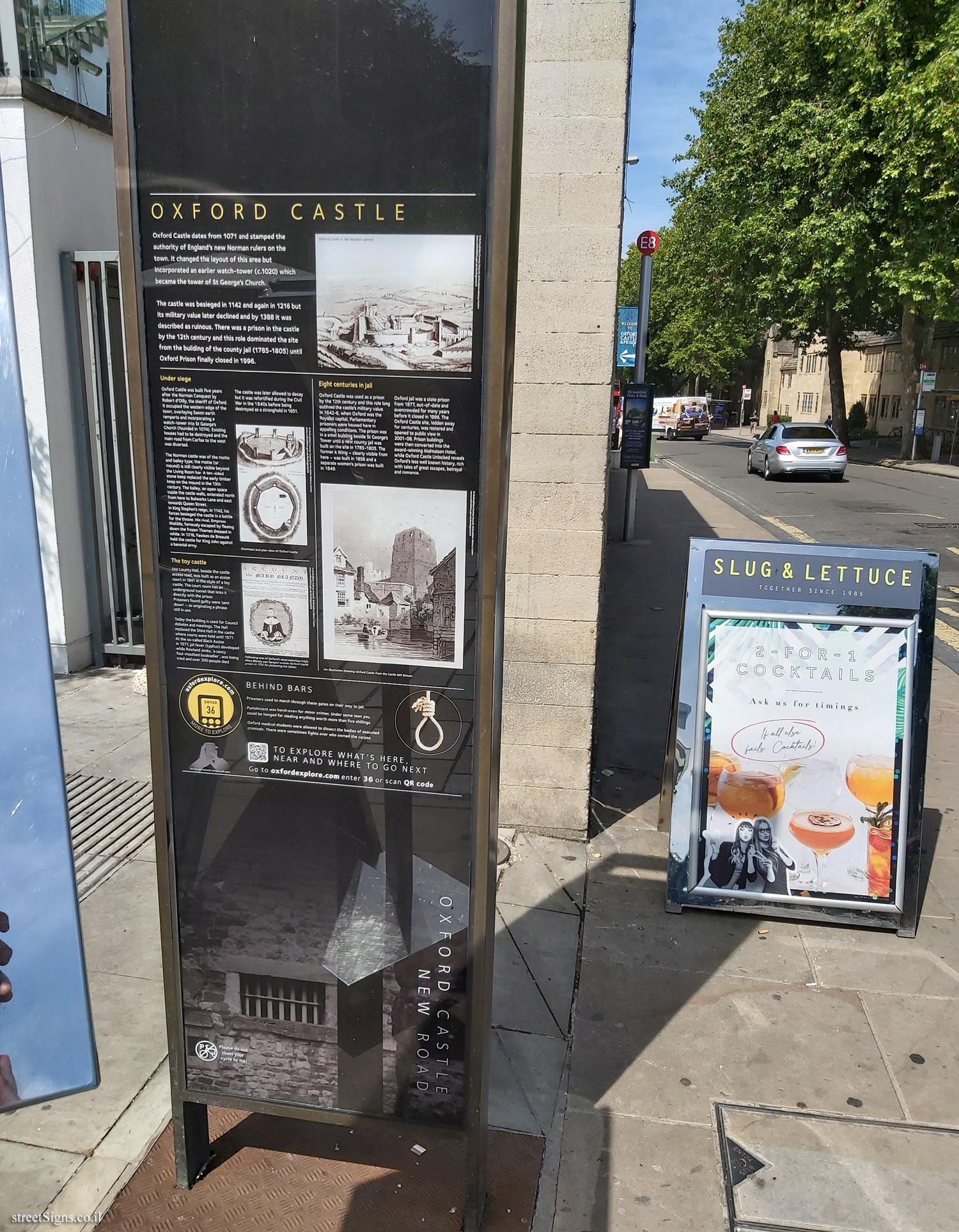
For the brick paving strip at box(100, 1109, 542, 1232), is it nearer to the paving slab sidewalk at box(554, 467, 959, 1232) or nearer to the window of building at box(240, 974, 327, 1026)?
the paving slab sidewalk at box(554, 467, 959, 1232)

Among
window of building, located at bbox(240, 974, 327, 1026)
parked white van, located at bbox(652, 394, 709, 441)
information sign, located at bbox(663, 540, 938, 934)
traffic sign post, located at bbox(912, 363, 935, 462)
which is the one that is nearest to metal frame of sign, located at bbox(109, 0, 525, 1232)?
window of building, located at bbox(240, 974, 327, 1026)

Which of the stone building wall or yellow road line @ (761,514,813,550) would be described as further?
yellow road line @ (761,514,813,550)

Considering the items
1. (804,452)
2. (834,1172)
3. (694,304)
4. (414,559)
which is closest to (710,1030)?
(834,1172)

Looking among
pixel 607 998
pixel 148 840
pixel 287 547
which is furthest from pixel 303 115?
pixel 148 840

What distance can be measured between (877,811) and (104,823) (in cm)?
384

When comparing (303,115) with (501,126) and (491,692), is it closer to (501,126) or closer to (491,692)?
(501,126)

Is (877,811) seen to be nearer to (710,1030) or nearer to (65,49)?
(710,1030)

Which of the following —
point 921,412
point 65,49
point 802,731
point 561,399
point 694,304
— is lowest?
→ point 802,731

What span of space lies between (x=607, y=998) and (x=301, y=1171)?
1.37 meters

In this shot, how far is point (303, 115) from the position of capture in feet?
7.17

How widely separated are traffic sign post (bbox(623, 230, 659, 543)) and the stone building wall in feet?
29.4

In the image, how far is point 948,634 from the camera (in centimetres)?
1002

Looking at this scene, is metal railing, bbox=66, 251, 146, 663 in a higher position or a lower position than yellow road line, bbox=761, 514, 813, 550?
higher

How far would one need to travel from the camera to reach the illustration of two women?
4.30 metres
